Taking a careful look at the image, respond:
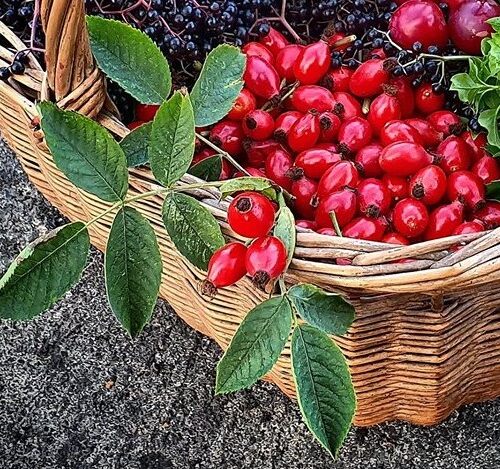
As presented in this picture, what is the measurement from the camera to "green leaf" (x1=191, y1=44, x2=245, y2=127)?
0.76 meters

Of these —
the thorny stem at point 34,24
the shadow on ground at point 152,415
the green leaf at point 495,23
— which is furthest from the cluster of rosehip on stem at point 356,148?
the shadow on ground at point 152,415

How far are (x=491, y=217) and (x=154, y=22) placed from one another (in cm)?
43

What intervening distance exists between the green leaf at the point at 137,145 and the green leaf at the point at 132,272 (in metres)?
0.09

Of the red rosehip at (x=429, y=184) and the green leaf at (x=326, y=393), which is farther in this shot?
the red rosehip at (x=429, y=184)

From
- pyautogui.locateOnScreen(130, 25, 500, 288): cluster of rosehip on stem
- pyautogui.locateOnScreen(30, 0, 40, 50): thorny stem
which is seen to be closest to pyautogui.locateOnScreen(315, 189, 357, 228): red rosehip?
pyautogui.locateOnScreen(130, 25, 500, 288): cluster of rosehip on stem

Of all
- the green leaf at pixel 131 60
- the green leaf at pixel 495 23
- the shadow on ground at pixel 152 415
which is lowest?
the shadow on ground at pixel 152 415

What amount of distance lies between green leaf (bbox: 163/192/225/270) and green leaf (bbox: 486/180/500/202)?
1.05 ft

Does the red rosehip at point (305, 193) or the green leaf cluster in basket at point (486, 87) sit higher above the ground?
the green leaf cluster in basket at point (486, 87)

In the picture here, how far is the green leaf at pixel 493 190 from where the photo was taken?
851 mm

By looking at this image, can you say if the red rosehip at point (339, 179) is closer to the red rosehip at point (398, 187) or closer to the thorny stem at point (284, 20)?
the red rosehip at point (398, 187)

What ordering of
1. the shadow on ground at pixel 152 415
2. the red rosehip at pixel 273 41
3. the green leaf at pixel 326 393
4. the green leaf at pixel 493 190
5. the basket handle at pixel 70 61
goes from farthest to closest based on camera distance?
1. the shadow on ground at pixel 152 415
2. the red rosehip at pixel 273 41
3. the green leaf at pixel 493 190
4. the basket handle at pixel 70 61
5. the green leaf at pixel 326 393

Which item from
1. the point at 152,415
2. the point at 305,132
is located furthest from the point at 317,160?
the point at 152,415

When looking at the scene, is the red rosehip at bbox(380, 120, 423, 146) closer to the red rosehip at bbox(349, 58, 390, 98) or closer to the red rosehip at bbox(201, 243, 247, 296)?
the red rosehip at bbox(349, 58, 390, 98)

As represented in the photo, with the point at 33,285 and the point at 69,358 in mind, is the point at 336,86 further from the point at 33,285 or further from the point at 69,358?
the point at 69,358
